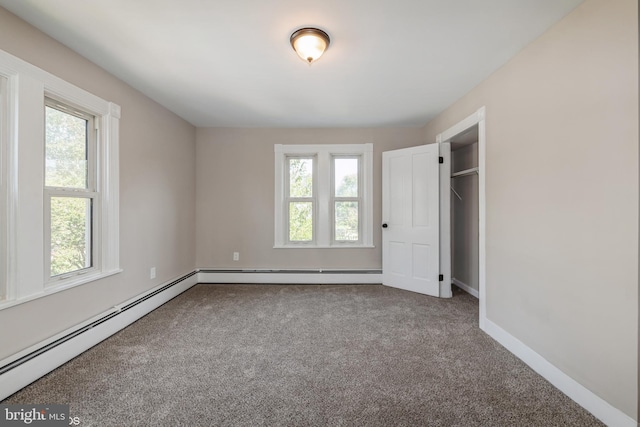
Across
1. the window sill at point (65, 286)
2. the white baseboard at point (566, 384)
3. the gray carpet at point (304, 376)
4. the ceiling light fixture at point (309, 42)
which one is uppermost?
the ceiling light fixture at point (309, 42)

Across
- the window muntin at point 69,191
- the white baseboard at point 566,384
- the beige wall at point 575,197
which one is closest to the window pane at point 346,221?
the beige wall at point 575,197

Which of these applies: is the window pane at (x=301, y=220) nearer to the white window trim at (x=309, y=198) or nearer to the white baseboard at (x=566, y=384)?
the white window trim at (x=309, y=198)

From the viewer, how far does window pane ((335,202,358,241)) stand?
13.8ft

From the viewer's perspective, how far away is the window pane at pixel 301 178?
4184 millimetres

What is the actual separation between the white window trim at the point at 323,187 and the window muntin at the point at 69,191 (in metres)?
2.20

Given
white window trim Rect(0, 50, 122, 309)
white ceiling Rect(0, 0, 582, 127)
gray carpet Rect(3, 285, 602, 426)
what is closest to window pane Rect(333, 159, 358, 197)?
white ceiling Rect(0, 0, 582, 127)

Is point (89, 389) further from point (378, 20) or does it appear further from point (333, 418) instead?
point (378, 20)

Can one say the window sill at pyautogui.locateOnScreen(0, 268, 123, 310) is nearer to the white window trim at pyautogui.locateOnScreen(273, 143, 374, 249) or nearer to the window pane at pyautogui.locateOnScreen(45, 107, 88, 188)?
the window pane at pyautogui.locateOnScreen(45, 107, 88, 188)

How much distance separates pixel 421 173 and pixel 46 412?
12.9ft

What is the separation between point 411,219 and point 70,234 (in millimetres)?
3609

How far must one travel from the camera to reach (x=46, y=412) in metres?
1.51

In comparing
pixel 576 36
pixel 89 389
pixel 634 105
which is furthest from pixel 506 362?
pixel 89 389

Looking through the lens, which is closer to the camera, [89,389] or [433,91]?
[89,389]

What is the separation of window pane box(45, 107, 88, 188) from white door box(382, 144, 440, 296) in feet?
11.1
